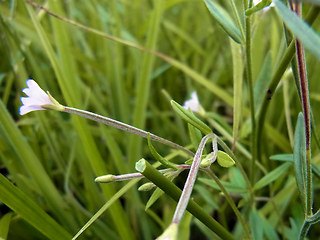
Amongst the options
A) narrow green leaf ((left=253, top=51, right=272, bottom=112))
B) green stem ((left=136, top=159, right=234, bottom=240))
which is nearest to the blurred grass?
narrow green leaf ((left=253, top=51, right=272, bottom=112))

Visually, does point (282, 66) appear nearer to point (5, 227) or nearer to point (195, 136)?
point (195, 136)

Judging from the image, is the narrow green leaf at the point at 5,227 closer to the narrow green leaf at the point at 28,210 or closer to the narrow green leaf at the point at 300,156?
the narrow green leaf at the point at 28,210

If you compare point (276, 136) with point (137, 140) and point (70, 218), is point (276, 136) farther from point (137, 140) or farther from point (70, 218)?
point (70, 218)

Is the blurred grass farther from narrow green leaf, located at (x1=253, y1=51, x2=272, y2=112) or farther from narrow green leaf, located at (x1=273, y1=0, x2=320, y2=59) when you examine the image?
narrow green leaf, located at (x1=273, y1=0, x2=320, y2=59)

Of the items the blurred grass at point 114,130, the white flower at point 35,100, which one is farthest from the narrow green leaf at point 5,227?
the white flower at point 35,100

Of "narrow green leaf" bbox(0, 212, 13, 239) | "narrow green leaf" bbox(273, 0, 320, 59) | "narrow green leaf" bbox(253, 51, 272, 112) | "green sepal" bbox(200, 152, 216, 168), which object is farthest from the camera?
"narrow green leaf" bbox(253, 51, 272, 112)

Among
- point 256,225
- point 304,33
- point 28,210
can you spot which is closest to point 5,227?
point 28,210
